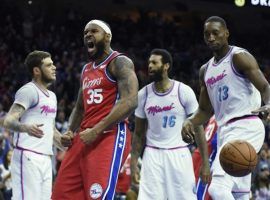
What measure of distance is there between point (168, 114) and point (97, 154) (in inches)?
96.4

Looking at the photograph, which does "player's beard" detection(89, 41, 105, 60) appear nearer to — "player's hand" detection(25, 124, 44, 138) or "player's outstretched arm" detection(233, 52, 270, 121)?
"player's hand" detection(25, 124, 44, 138)

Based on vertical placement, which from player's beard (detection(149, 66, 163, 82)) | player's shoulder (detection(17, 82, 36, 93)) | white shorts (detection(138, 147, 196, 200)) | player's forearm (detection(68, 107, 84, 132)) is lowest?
white shorts (detection(138, 147, 196, 200))

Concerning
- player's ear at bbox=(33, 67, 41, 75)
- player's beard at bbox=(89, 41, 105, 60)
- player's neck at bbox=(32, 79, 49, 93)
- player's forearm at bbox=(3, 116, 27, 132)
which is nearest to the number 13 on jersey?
player's neck at bbox=(32, 79, 49, 93)

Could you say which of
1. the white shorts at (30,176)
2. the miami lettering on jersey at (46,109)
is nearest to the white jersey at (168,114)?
the miami lettering on jersey at (46,109)

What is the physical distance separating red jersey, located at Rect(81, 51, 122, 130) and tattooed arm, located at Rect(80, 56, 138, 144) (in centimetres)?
Result: 7

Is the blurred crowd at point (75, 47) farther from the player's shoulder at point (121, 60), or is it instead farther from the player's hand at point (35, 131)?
the player's shoulder at point (121, 60)

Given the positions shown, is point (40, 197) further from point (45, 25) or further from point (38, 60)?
point (45, 25)

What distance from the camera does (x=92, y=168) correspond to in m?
5.36

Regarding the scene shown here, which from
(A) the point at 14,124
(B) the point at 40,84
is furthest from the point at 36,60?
(A) the point at 14,124

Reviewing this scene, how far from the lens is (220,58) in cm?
621

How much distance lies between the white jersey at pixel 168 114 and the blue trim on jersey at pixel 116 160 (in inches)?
83.0

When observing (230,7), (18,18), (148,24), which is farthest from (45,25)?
(230,7)

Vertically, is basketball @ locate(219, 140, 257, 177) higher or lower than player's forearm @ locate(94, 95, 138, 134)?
→ lower

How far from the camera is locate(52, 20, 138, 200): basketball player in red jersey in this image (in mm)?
5324
